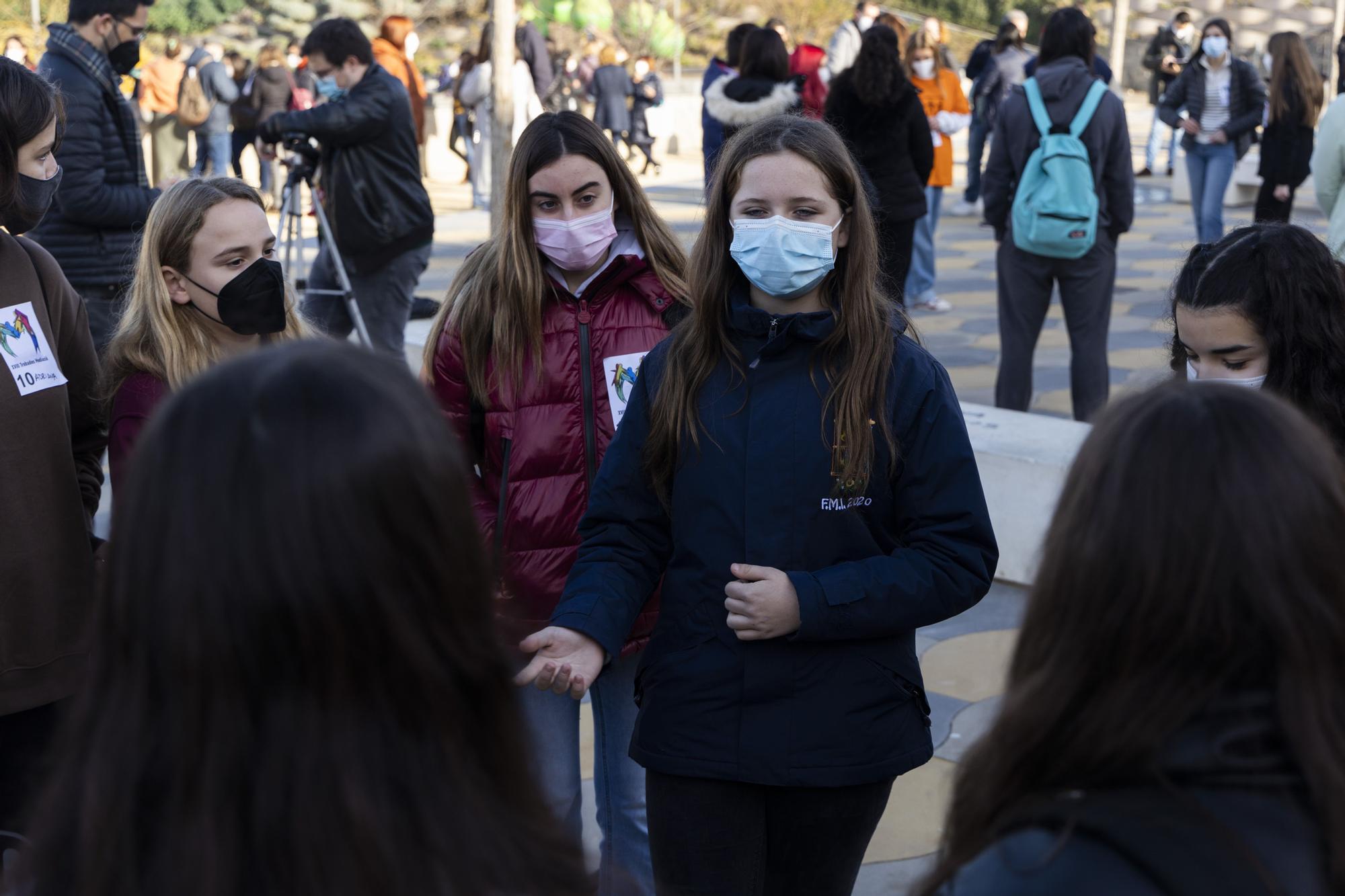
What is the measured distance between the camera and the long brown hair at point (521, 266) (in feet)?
8.99

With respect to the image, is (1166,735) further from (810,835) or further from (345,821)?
(810,835)

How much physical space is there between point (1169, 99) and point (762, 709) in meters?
9.68

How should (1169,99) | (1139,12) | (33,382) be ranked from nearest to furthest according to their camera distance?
(33,382) < (1169,99) < (1139,12)

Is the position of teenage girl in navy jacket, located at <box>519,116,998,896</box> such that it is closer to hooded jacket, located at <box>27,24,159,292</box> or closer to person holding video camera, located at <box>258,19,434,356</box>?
hooded jacket, located at <box>27,24,159,292</box>

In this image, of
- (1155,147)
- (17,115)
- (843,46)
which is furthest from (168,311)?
(1155,147)

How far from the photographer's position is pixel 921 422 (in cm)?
226

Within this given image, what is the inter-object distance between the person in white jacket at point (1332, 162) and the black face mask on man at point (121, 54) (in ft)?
15.0

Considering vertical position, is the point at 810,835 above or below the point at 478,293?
below

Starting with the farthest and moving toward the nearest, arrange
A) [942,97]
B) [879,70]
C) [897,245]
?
[942,97] < [897,245] < [879,70]

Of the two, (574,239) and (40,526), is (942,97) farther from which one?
(40,526)

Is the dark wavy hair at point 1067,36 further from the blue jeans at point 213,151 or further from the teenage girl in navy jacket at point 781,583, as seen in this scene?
the blue jeans at point 213,151

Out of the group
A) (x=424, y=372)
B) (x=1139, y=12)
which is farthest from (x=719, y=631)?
(x=1139, y=12)

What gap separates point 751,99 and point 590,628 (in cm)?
704

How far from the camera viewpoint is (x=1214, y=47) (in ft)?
35.3
